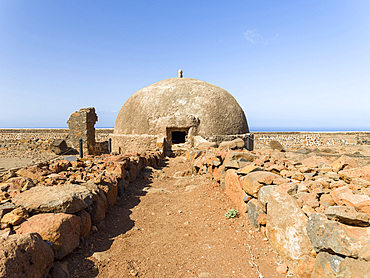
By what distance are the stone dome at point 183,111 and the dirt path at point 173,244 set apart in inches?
268

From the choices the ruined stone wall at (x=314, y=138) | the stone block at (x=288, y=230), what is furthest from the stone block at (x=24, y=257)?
the ruined stone wall at (x=314, y=138)

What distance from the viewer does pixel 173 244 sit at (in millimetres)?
2947

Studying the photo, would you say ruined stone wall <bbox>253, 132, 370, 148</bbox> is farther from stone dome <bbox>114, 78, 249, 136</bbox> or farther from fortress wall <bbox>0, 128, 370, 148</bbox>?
stone dome <bbox>114, 78, 249, 136</bbox>

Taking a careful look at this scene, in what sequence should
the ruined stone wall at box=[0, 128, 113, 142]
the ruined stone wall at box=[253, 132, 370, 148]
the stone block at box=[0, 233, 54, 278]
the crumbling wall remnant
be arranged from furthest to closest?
the ruined stone wall at box=[0, 128, 113, 142]
the ruined stone wall at box=[253, 132, 370, 148]
the crumbling wall remnant
the stone block at box=[0, 233, 54, 278]

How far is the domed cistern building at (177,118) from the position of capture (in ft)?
36.2

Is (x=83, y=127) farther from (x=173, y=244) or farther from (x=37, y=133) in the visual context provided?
(x=37, y=133)

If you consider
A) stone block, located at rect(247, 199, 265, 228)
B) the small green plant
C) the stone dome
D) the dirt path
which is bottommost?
the dirt path

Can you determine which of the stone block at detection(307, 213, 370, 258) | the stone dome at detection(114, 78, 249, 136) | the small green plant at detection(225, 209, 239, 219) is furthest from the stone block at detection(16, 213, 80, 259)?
the stone dome at detection(114, 78, 249, 136)

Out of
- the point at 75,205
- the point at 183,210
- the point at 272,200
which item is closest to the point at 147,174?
the point at 183,210

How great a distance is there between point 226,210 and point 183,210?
0.83 meters

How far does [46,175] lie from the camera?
3818mm

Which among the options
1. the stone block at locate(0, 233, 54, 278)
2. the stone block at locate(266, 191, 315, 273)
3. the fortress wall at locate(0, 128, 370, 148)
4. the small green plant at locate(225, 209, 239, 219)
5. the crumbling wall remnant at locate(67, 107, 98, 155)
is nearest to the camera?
the stone block at locate(0, 233, 54, 278)

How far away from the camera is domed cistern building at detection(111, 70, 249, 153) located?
11.0 metres

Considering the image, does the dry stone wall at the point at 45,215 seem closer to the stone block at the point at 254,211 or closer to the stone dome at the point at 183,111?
the stone block at the point at 254,211
